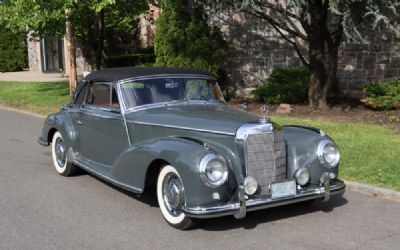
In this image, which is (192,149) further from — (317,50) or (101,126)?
(317,50)

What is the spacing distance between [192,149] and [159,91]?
5.25 feet

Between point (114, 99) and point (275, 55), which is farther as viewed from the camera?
point (275, 55)

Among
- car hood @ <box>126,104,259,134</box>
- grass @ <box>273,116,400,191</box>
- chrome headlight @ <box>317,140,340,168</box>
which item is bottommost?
grass @ <box>273,116,400,191</box>

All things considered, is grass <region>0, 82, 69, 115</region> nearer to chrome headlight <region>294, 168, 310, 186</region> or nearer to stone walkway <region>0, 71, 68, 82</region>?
stone walkway <region>0, 71, 68, 82</region>

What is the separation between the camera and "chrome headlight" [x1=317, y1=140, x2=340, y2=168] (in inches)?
217

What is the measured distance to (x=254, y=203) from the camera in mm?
4965

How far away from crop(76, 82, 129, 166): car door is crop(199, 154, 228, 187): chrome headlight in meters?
1.61

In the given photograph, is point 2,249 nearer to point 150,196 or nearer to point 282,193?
point 150,196

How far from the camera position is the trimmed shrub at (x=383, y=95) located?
11242 millimetres

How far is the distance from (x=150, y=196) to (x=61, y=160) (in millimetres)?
1947

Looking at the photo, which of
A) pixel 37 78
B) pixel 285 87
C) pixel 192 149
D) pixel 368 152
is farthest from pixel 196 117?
pixel 37 78

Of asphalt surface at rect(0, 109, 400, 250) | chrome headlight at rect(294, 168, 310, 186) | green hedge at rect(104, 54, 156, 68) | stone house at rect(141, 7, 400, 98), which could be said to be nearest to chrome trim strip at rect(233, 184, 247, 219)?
asphalt surface at rect(0, 109, 400, 250)

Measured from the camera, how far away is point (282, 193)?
→ 16.9 ft

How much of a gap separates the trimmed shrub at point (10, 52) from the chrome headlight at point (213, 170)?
2905 centimetres
